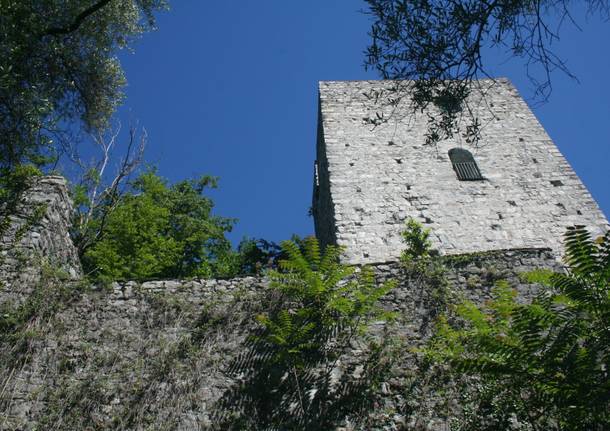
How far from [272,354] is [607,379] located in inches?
139

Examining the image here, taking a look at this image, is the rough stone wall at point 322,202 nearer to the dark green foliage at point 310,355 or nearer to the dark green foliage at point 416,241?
the dark green foliage at point 416,241

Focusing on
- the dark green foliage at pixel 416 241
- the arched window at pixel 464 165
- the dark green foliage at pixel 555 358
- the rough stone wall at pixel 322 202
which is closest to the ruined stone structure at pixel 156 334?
the dark green foliage at pixel 416 241

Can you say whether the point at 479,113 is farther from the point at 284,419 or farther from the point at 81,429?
the point at 81,429

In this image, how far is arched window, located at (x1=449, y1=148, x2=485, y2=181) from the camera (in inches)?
480

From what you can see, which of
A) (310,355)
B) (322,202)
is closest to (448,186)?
(322,202)

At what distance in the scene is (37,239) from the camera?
6.88m

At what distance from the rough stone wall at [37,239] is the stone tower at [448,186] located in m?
5.07

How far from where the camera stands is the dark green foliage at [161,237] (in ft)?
36.2

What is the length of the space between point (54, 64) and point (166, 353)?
5869 mm

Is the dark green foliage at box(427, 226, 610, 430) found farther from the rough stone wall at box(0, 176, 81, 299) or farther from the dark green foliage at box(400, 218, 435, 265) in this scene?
the rough stone wall at box(0, 176, 81, 299)

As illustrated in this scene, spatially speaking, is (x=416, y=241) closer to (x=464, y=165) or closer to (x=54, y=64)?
(x=464, y=165)

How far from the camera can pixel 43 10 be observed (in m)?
8.62

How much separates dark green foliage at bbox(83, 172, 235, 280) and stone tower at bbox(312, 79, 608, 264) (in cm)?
392

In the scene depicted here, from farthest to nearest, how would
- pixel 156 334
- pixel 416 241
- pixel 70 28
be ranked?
pixel 416 241 < pixel 70 28 < pixel 156 334
